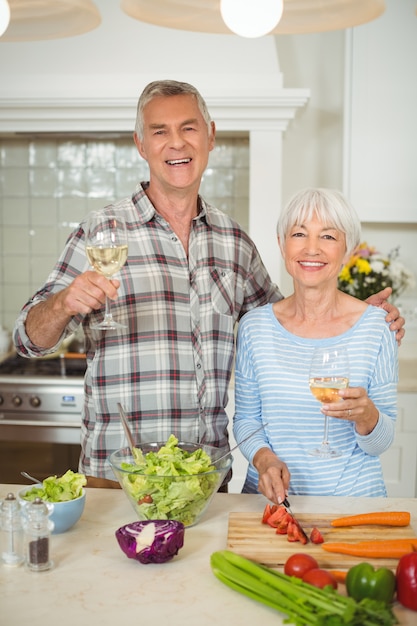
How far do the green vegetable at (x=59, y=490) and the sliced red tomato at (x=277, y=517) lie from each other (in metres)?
0.40

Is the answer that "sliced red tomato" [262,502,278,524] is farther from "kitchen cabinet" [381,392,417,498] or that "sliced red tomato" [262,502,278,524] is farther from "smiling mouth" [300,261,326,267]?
"kitchen cabinet" [381,392,417,498]

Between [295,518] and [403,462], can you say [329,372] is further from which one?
[403,462]

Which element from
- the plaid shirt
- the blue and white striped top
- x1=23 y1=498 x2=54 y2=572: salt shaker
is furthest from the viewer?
the plaid shirt

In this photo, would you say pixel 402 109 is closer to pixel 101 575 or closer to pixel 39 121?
pixel 39 121

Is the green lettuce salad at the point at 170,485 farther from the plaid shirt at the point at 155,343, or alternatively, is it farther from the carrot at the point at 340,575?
the plaid shirt at the point at 155,343

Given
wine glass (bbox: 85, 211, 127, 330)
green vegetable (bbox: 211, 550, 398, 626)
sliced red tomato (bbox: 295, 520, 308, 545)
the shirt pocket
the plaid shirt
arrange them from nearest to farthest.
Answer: green vegetable (bbox: 211, 550, 398, 626) < sliced red tomato (bbox: 295, 520, 308, 545) < wine glass (bbox: 85, 211, 127, 330) < the plaid shirt < the shirt pocket

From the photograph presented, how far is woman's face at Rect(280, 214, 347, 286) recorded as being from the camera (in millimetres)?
1945

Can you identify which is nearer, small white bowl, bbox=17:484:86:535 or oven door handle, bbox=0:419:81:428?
small white bowl, bbox=17:484:86:535

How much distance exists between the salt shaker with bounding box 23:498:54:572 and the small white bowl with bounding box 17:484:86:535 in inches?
5.3

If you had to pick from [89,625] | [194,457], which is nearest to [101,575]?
[89,625]

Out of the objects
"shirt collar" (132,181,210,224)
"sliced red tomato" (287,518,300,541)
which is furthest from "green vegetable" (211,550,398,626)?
"shirt collar" (132,181,210,224)

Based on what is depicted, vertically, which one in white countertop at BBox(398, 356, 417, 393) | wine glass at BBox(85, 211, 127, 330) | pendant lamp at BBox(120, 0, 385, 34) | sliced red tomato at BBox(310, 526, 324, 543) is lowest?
sliced red tomato at BBox(310, 526, 324, 543)

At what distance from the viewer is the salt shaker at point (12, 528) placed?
1.42m

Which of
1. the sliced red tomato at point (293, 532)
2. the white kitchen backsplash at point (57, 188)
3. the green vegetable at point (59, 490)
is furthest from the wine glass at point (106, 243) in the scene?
the white kitchen backsplash at point (57, 188)
